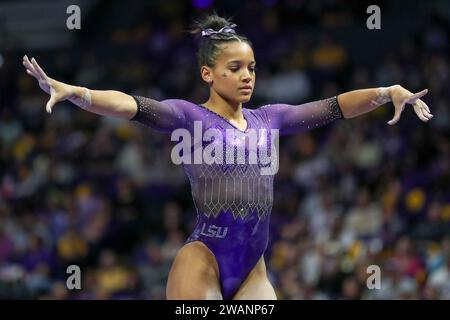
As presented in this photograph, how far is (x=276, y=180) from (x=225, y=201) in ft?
21.7

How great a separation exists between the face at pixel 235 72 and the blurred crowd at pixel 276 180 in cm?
398

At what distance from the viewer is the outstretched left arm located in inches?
208

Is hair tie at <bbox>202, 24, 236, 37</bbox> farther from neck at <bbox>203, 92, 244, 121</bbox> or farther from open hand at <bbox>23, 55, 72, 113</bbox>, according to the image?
open hand at <bbox>23, 55, 72, 113</bbox>

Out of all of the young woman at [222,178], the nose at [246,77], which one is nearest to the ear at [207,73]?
the young woman at [222,178]

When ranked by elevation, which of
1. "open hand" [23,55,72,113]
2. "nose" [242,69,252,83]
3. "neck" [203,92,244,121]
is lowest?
"neck" [203,92,244,121]

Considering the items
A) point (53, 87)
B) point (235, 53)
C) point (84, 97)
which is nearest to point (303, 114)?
point (235, 53)

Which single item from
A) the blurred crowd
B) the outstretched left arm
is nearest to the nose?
the outstretched left arm

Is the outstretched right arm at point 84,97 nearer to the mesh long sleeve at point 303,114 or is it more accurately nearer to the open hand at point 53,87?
the open hand at point 53,87

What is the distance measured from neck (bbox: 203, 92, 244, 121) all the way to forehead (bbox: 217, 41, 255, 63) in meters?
0.23

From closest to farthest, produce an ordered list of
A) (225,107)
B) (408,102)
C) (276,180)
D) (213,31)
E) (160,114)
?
1. (160,114)
2. (408,102)
3. (225,107)
4. (213,31)
5. (276,180)

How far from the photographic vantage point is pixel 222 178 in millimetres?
5250

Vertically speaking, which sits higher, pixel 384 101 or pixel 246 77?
pixel 246 77

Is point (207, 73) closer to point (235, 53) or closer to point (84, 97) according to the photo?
point (235, 53)

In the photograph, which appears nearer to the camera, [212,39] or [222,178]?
[222,178]
